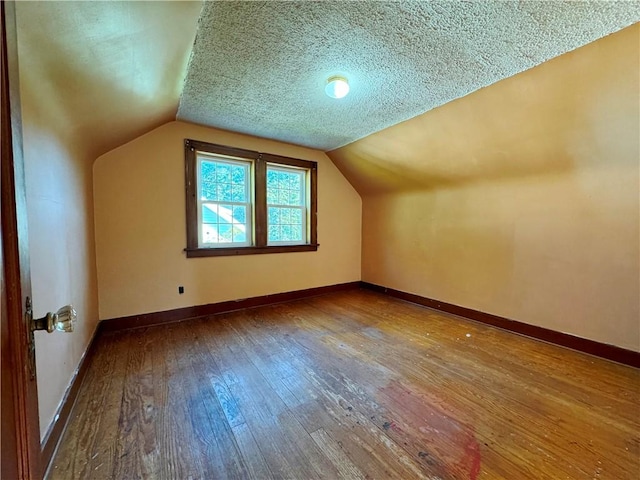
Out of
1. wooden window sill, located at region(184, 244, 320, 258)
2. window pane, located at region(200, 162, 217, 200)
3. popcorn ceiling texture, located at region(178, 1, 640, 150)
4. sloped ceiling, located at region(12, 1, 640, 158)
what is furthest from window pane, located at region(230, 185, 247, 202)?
sloped ceiling, located at region(12, 1, 640, 158)

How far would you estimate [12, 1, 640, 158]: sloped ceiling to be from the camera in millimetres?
1262

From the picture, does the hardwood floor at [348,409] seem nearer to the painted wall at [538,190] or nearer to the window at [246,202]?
the painted wall at [538,190]

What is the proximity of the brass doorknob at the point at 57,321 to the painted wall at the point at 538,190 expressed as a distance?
2.94m

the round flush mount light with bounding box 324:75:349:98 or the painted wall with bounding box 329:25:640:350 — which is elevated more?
the round flush mount light with bounding box 324:75:349:98

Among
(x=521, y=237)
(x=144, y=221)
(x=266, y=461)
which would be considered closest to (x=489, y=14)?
(x=521, y=237)

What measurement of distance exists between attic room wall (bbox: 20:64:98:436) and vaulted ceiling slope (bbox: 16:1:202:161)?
18 millimetres

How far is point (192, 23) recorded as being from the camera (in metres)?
1.53

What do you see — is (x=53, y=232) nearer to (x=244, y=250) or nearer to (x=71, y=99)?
(x=71, y=99)

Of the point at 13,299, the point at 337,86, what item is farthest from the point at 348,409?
the point at 337,86

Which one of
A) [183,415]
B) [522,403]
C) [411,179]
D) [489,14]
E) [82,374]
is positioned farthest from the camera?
[411,179]

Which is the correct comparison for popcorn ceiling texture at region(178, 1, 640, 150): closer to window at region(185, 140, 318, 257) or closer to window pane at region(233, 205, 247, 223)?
window at region(185, 140, 318, 257)

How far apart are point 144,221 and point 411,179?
3.42 meters

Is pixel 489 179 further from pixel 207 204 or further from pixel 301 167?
pixel 207 204

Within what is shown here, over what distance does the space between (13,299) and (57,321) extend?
12 centimetres
